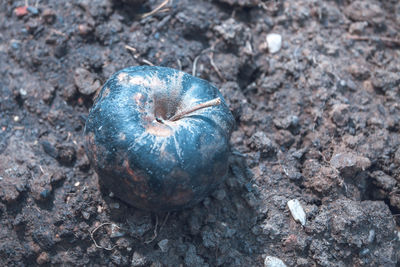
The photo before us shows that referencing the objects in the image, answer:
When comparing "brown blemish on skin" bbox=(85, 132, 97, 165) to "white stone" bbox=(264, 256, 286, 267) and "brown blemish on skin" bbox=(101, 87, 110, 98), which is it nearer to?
"brown blemish on skin" bbox=(101, 87, 110, 98)

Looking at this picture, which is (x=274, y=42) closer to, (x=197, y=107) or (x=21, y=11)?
(x=197, y=107)

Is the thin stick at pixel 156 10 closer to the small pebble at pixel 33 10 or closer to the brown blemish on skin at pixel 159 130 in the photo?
the small pebble at pixel 33 10

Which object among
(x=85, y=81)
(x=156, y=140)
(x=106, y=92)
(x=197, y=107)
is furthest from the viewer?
(x=85, y=81)

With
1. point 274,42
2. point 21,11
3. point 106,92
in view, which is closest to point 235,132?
point 274,42

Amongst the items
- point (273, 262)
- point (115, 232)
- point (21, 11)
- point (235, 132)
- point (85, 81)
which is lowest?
point (273, 262)

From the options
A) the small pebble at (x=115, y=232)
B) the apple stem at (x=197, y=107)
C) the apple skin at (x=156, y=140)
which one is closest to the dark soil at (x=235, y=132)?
the small pebble at (x=115, y=232)

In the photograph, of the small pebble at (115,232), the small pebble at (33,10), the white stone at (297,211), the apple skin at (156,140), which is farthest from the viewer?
the small pebble at (33,10)

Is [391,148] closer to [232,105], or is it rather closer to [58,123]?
[232,105]
